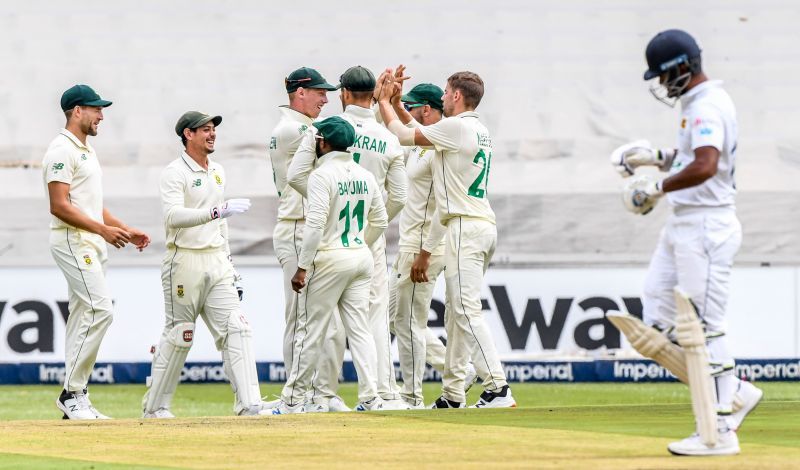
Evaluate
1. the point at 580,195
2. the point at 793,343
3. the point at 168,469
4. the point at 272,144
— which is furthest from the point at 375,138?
the point at 793,343

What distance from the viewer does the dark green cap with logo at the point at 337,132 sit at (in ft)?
26.3

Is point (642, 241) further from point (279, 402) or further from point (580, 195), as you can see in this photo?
point (279, 402)

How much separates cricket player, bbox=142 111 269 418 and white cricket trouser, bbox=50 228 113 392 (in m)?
0.38

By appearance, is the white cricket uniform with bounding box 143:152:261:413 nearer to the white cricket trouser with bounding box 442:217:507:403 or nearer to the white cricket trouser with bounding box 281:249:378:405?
the white cricket trouser with bounding box 281:249:378:405

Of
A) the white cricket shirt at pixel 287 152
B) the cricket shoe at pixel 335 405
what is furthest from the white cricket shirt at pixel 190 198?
the cricket shoe at pixel 335 405

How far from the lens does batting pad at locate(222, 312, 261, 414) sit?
8.48m

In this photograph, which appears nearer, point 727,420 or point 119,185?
point 727,420

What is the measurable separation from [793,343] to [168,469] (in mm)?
7720

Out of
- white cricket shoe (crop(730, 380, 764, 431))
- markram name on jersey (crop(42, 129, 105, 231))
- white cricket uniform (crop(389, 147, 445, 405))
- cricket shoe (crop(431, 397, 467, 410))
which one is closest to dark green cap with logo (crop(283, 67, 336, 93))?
white cricket uniform (crop(389, 147, 445, 405))

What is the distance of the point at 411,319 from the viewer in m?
9.38

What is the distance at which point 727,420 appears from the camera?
226 inches

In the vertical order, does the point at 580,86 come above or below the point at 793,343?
above

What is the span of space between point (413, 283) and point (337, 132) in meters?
1.65

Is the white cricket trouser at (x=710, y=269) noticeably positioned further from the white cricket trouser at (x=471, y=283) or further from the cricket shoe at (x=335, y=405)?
the cricket shoe at (x=335, y=405)
